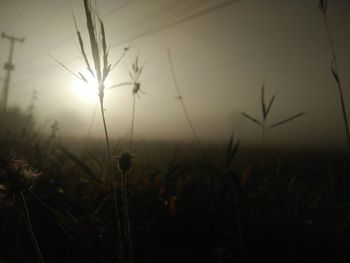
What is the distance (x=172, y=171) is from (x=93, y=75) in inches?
57.8

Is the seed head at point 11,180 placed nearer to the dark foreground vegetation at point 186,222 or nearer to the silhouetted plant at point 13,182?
the silhouetted plant at point 13,182

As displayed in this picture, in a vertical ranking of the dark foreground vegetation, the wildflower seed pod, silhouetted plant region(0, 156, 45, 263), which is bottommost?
the dark foreground vegetation

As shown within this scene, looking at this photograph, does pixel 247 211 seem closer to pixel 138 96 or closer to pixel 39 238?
pixel 138 96

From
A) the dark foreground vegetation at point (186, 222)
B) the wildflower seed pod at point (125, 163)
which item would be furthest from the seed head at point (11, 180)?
the dark foreground vegetation at point (186, 222)

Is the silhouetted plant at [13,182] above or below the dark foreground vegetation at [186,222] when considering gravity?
above

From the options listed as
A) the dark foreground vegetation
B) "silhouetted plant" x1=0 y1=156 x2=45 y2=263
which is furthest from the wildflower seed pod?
the dark foreground vegetation

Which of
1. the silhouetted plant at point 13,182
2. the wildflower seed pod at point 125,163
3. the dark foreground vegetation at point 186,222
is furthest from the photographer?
the dark foreground vegetation at point 186,222

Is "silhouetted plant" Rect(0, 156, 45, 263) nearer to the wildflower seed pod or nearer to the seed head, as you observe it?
the seed head

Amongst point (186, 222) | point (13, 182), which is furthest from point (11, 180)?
point (186, 222)

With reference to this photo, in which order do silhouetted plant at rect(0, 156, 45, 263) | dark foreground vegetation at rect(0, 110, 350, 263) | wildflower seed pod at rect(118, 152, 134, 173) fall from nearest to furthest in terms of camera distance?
1. silhouetted plant at rect(0, 156, 45, 263)
2. wildflower seed pod at rect(118, 152, 134, 173)
3. dark foreground vegetation at rect(0, 110, 350, 263)

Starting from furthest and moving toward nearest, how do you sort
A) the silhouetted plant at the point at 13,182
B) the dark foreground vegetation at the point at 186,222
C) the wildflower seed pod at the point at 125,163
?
the dark foreground vegetation at the point at 186,222, the wildflower seed pod at the point at 125,163, the silhouetted plant at the point at 13,182

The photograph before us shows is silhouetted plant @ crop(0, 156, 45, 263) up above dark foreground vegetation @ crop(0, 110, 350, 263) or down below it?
above

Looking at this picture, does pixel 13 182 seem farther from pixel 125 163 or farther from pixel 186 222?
pixel 186 222

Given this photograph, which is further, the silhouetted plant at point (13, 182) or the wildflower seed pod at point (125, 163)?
the wildflower seed pod at point (125, 163)
